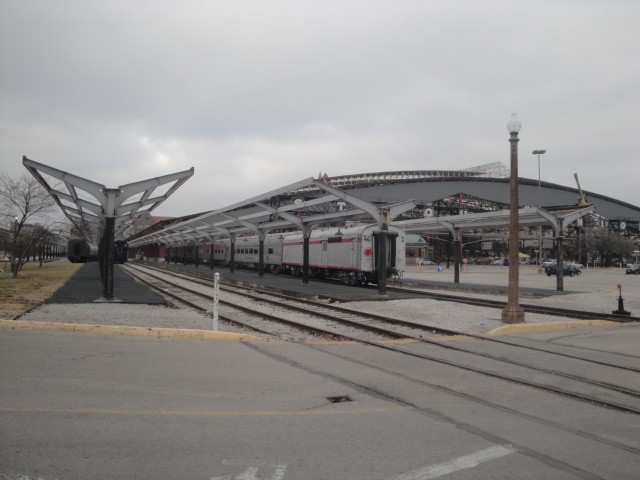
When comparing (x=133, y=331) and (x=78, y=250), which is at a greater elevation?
(x=78, y=250)

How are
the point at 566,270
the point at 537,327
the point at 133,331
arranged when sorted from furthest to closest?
the point at 566,270
the point at 537,327
the point at 133,331

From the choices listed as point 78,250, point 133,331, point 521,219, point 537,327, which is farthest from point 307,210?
point 78,250

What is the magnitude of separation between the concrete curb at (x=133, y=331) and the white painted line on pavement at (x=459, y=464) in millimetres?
6281

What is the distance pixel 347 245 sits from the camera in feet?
89.7

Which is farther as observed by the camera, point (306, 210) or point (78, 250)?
point (78, 250)

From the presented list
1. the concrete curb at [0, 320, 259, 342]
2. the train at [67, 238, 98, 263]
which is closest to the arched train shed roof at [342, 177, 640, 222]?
the train at [67, 238, 98, 263]

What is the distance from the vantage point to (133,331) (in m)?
10.1

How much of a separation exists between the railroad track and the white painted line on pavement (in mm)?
2338

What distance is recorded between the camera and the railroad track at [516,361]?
6504mm

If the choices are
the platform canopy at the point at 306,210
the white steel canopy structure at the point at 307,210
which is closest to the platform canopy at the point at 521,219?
the white steel canopy structure at the point at 307,210

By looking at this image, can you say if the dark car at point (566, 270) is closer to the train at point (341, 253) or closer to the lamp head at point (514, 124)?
the train at point (341, 253)

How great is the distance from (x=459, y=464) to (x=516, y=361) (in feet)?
16.0

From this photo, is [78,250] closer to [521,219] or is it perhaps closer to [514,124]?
[521,219]

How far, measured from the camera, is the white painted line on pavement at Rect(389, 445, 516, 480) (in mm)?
3826
